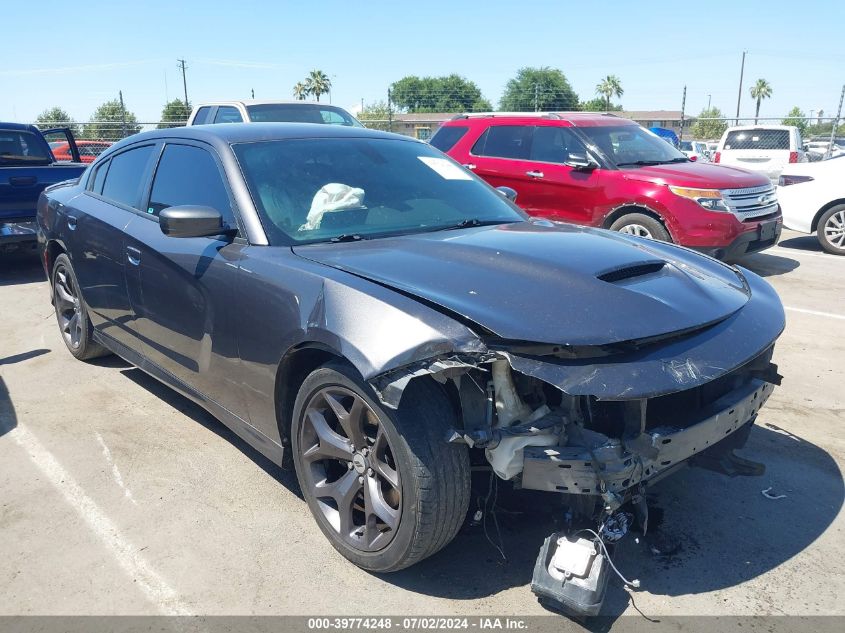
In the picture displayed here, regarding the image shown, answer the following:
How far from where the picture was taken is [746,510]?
10.5 ft

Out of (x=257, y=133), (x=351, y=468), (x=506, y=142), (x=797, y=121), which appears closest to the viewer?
(x=351, y=468)

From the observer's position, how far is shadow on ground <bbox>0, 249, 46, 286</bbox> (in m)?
8.60

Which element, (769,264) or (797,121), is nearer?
(769,264)

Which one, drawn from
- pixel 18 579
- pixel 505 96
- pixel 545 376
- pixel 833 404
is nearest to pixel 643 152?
pixel 833 404

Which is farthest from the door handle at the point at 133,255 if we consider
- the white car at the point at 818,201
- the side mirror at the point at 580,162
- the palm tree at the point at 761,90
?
the palm tree at the point at 761,90

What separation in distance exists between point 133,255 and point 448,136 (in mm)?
6457

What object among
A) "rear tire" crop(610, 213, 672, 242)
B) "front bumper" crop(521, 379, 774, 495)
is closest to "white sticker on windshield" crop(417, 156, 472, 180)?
"front bumper" crop(521, 379, 774, 495)

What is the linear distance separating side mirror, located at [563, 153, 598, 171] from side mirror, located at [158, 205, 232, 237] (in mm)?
5758

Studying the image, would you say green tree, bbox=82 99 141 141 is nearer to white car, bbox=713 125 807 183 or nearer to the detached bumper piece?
white car, bbox=713 125 807 183

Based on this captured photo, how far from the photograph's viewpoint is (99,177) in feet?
16.2

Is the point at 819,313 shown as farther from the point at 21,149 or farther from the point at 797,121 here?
the point at 797,121

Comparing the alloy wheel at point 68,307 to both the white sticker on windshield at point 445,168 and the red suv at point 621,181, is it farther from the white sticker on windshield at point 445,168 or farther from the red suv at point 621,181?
the red suv at point 621,181

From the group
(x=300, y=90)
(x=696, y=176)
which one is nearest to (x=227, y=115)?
(x=696, y=176)

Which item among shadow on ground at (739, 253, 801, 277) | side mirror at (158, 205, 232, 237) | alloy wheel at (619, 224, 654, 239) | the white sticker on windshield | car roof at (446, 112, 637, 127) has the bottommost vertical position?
shadow on ground at (739, 253, 801, 277)
